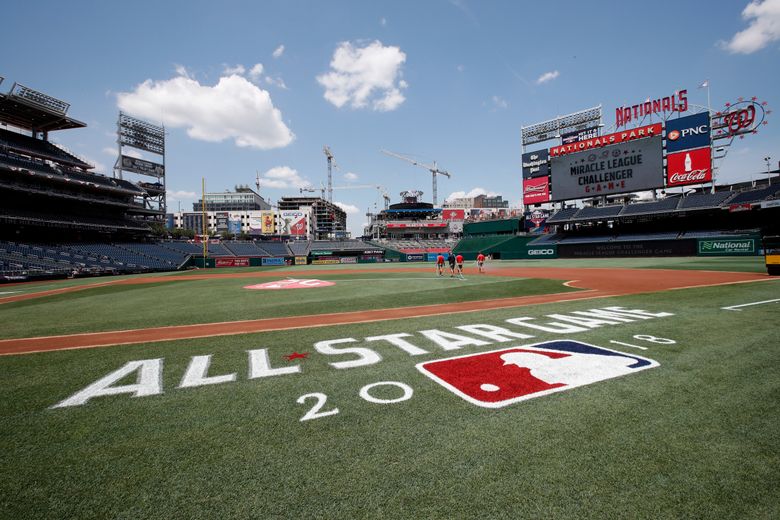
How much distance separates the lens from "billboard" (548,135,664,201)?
4344 cm

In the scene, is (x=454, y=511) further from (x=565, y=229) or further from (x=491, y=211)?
(x=491, y=211)

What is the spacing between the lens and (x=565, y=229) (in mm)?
56000

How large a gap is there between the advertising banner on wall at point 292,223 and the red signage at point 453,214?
2098 inches

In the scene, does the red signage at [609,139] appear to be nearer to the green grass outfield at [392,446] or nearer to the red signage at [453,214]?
the red signage at [453,214]

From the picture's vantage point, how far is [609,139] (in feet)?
154

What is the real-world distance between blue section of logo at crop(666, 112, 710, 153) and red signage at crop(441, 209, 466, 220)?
5819 centimetres

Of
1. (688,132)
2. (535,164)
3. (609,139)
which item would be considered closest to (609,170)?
(609,139)

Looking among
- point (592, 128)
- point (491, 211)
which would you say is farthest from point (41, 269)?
point (491, 211)

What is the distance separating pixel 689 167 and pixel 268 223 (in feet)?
374

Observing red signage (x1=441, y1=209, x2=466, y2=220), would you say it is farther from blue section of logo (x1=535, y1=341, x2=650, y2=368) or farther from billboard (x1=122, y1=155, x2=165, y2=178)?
blue section of logo (x1=535, y1=341, x2=650, y2=368)

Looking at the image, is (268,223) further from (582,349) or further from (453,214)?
(582,349)

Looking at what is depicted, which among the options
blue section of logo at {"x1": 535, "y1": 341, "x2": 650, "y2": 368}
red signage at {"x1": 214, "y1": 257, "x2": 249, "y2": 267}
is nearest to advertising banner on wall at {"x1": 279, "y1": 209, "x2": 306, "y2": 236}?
red signage at {"x1": 214, "y1": 257, "x2": 249, "y2": 267}

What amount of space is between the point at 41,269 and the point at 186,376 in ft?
133

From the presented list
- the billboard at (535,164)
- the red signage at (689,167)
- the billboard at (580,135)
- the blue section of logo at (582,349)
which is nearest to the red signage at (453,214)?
the billboard at (535,164)
